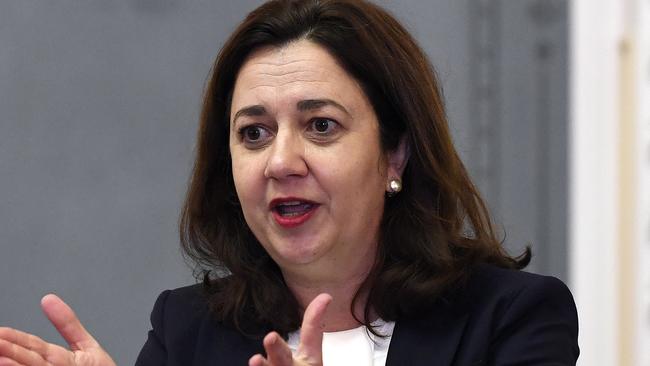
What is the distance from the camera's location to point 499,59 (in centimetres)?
365

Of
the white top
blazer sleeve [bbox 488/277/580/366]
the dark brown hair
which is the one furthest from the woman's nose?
blazer sleeve [bbox 488/277/580/366]

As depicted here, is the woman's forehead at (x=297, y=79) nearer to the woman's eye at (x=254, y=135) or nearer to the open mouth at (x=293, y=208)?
the woman's eye at (x=254, y=135)

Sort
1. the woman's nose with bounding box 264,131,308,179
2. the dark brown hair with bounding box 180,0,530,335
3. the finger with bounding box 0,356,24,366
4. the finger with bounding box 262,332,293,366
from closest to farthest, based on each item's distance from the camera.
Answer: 1. the finger with bounding box 262,332,293,366
2. the finger with bounding box 0,356,24,366
3. the woman's nose with bounding box 264,131,308,179
4. the dark brown hair with bounding box 180,0,530,335

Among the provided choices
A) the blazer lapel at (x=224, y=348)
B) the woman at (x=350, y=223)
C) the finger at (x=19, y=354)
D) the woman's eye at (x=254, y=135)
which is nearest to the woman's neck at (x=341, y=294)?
the woman at (x=350, y=223)

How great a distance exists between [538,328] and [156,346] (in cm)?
71

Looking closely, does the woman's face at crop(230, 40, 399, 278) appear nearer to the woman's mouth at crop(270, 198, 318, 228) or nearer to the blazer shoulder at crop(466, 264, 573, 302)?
the woman's mouth at crop(270, 198, 318, 228)

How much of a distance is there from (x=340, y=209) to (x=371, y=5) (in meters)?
0.40

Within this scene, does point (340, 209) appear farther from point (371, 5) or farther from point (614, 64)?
point (614, 64)

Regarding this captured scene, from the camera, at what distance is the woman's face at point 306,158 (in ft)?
6.97

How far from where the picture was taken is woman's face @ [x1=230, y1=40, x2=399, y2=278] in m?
2.12

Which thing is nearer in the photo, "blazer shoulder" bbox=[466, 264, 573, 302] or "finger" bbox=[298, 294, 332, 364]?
"finger" bbox=[298, 294, 332, 364]

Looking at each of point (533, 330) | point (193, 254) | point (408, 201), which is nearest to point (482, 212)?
point (408, 201)

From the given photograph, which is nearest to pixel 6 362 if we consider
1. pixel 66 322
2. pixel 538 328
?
pixel 66 322

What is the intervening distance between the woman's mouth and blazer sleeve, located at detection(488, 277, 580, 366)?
38 centimetres
